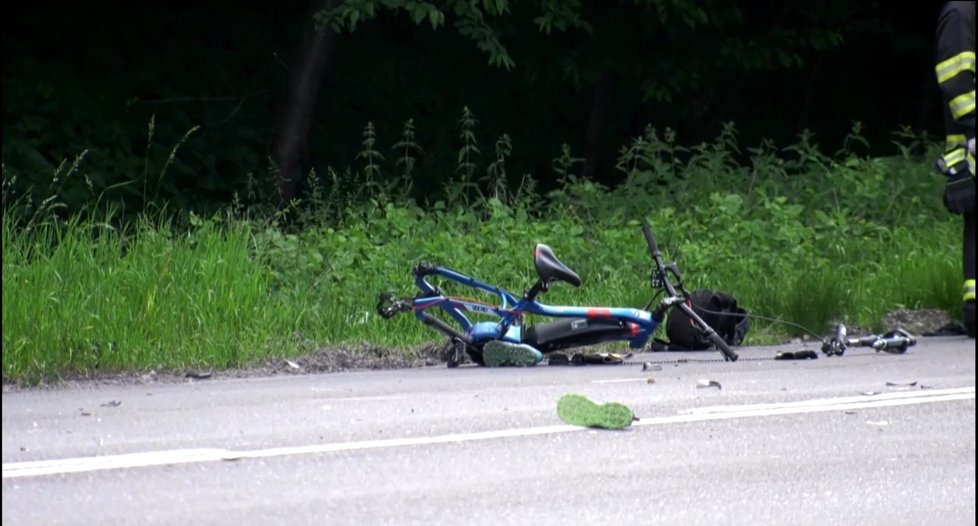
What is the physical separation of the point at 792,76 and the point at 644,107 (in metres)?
2.71

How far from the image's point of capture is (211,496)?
5793 millimetres

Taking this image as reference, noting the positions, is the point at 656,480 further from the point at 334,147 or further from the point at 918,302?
the point at 334,147

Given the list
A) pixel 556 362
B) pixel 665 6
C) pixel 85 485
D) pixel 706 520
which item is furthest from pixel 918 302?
pixel 85 485

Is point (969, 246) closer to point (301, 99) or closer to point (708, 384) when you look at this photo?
point (708, 384)

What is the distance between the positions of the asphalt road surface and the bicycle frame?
48cm

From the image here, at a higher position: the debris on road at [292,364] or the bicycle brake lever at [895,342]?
the bicycle brake lever at [895,342]

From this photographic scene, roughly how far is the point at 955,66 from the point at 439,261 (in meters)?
5.95

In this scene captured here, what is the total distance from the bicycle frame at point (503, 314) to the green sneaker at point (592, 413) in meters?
1.96

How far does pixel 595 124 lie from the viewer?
19.8m

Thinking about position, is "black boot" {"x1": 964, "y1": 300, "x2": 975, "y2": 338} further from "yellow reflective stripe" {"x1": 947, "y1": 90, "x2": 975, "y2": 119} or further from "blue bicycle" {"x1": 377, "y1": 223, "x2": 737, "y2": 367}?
"blue bicycle" {"x1": 377, "y1": 223, "x2": 737, "y2": 367}

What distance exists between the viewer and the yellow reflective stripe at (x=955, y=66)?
22.8ft

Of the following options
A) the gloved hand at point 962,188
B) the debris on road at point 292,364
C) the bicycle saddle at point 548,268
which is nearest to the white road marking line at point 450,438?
the gloved hand at point 962,188

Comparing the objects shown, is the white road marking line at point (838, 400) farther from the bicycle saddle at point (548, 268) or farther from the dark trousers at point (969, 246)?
the bicycle saddle at point (548, 268)

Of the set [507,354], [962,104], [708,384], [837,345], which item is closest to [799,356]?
[837,345]
